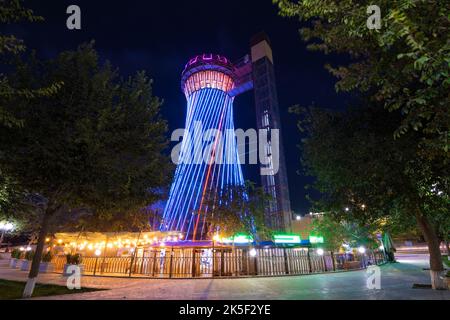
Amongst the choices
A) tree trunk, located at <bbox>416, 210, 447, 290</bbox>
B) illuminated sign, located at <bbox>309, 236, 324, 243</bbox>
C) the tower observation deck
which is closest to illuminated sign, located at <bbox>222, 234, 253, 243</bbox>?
the tower observation deck

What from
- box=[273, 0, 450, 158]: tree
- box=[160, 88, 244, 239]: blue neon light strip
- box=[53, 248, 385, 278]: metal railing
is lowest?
box=[53, 248, 385, 278]: metal railing

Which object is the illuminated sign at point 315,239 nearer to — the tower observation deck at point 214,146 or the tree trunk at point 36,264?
the tower observation deck at point 214,146

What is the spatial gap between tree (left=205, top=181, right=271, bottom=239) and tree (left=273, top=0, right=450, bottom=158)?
15.6 metres

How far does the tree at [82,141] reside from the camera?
9.00 meters

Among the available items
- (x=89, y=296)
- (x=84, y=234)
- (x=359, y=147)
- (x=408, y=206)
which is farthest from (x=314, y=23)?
(x=84, y=234)

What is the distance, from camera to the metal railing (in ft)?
53.3

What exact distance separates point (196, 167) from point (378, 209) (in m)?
28.9

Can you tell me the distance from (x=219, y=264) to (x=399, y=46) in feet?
48.7

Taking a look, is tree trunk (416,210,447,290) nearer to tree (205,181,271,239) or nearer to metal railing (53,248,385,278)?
metal railing (53,248,385,278)

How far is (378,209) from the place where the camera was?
973 centimetres

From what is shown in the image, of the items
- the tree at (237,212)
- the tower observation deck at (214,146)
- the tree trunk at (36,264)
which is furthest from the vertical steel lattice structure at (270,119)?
the tree trunk at (36,264)

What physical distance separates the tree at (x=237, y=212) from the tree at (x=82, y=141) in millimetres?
9859

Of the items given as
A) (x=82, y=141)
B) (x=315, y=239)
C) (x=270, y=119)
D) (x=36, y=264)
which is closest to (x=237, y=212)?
(x=36, y=264)

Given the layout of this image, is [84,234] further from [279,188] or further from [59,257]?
[279,188]
